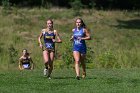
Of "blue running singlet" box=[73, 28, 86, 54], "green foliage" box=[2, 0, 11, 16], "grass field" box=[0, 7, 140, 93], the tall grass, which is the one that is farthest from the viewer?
"green foliage" box=[2, 0, 11, 16]

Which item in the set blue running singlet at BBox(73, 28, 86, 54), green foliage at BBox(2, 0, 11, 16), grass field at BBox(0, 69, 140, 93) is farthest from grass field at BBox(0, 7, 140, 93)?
blue running singlet at BBox(73, 28, 86, 54)

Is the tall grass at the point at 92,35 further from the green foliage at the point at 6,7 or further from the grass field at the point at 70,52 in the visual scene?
the green foliage at the point at 6,7

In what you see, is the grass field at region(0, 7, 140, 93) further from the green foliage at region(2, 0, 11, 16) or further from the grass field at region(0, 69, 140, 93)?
the green foliage at region(2, 0, 11, 16)

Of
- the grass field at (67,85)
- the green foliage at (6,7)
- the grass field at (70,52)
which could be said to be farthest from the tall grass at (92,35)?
the grass field at (67,85)

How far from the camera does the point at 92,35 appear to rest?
40656mm

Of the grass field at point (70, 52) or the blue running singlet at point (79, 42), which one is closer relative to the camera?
the grass field at point (70, 52)

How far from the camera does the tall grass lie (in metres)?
27.8

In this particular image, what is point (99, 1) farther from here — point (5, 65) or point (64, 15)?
point (5, 65)

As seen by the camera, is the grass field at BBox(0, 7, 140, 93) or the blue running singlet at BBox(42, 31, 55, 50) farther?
the blue running singlet at BBox(42, 31, 55, 50)

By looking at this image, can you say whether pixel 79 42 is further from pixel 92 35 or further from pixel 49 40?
pixel 92 35

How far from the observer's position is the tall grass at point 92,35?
91.4 feet

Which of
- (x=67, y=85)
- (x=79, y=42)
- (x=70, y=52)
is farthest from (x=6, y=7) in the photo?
(x=67, y=85)

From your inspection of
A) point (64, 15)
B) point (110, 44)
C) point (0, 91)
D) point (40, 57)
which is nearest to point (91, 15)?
point (64, 15)

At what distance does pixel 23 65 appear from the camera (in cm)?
2423
